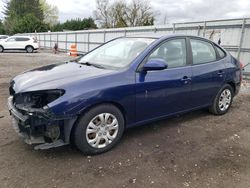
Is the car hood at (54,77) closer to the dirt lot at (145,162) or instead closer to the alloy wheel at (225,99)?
the dirt lot at (145,162)

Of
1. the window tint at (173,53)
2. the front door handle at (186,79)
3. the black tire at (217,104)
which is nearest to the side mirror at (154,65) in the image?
the window tint at (173,53)

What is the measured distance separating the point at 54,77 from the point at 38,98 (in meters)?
0.37

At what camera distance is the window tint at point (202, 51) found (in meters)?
4.46

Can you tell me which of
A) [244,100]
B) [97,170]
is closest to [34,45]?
[244,100]

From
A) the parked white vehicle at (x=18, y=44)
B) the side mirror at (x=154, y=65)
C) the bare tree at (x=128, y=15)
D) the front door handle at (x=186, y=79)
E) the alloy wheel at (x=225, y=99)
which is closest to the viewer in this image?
the side mirror at (x=154, y=65)

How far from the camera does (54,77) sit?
329cm

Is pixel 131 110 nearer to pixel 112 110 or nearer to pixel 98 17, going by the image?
pixel 112 110

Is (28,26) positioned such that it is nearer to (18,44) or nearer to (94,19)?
(94,19)

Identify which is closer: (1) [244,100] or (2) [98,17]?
(1) [244,100]

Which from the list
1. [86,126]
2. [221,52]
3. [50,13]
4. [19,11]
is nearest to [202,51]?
[221,52]

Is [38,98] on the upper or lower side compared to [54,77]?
lower

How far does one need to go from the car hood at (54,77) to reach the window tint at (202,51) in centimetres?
176

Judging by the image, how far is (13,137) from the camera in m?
3.87

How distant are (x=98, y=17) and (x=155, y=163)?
4762 centimetres
